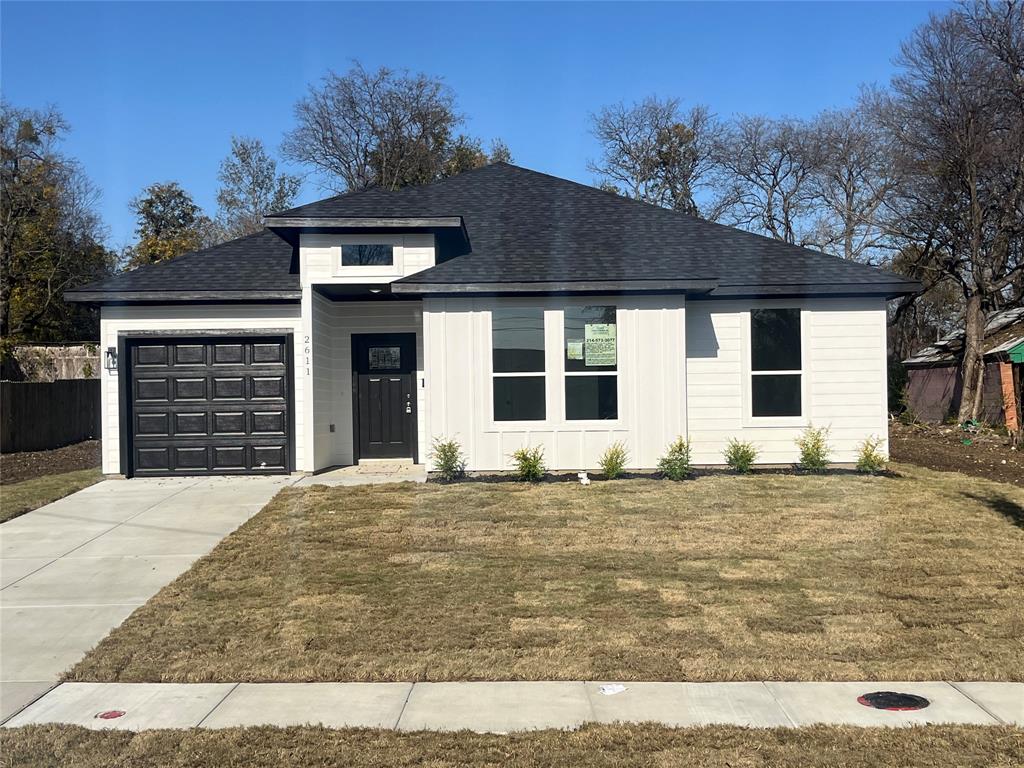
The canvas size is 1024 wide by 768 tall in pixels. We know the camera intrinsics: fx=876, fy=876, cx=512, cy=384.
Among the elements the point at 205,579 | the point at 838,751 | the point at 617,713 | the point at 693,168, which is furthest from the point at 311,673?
the point at 693,168

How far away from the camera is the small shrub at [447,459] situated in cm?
1245

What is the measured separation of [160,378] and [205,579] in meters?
6.65

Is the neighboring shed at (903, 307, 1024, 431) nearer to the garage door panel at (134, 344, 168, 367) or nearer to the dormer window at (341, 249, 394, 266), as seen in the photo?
the dormer window at (341, 249, 394, 266)

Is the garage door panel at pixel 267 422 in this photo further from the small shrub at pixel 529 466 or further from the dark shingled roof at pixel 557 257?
the small shrub at pixel 529 466

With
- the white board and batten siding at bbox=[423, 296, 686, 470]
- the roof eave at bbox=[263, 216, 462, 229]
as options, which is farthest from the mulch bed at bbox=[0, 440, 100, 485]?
the white board and batten siding at bbox=[423, 296, 686, 470]

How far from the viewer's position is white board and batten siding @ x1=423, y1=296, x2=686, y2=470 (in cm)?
1273

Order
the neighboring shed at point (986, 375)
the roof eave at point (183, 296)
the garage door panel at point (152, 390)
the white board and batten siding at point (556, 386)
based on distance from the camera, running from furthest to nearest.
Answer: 1. the neighboring shed at point (986, 375)
2. the garage door panel at point (152, 390)
3. the roof eave at point (183, 296)
4. the white board and batten siding at point (556, 386)

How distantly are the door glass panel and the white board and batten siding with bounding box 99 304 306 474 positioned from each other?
1616 millimetres

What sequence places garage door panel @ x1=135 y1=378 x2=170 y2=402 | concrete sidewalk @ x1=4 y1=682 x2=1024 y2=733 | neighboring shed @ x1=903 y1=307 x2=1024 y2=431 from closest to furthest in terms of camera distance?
concrete sidewalk @ x1=4 y1=682 x2=1024 y2=733
garage door panel @ x1=135 y1=378 x2=170 y2=402
neighboring shed @ x1=903 y1=307 x2=1024 y2=431

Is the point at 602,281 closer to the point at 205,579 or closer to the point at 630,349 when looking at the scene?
the point at 630,349

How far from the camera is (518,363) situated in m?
12.8

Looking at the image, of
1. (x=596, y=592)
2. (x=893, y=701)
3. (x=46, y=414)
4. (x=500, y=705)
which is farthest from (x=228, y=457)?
(x=893, y=701)

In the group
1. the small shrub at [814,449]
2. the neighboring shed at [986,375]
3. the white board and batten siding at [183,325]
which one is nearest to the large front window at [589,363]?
the small shrub at [814,449]

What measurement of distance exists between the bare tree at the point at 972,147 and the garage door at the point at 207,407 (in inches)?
683
